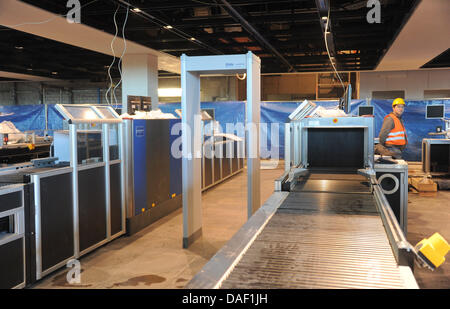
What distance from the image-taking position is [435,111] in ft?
30.9

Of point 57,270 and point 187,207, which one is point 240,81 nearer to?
point 187,207

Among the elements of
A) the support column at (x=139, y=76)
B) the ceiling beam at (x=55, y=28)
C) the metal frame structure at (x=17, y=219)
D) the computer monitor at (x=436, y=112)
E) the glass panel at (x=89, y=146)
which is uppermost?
the ceiling beam at (x=55, y=28)

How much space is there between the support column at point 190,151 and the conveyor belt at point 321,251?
1475mm

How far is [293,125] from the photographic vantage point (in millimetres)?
5250

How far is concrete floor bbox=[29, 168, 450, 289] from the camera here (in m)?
3.60

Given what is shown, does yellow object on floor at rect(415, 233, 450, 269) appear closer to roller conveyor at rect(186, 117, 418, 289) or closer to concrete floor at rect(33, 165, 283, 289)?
roller conveyor at rect(186, 117, 418, 289)

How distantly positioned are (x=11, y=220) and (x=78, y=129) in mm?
1141

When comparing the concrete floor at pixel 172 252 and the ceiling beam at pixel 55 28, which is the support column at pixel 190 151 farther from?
the ceiling beam at pixel 55 28

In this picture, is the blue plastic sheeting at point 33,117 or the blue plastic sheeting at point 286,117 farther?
the blue plastic sheeting at point 33,117

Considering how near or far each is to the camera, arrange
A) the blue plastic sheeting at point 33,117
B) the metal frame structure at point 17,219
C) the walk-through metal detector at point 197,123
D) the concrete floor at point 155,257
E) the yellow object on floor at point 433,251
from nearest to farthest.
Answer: the yellow object on floor at point 433,251, the metal frame structure at point 17,219, the concrete floor at point 155,257, the walk-through metal detector at point 197,123, the blue plastic sheeting at point 33,117

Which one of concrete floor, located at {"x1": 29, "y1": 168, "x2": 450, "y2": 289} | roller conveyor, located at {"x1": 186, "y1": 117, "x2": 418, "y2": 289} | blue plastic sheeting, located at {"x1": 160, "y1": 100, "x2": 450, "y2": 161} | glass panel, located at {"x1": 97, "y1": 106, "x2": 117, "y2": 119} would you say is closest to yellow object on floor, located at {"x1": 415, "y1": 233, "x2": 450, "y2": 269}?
roller conveyor, located at {"x1": 186, "y1": 117, "x2": 418, "y2": 289}

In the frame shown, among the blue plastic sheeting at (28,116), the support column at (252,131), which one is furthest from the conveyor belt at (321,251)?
the blue plastic sheeting at (28,116)

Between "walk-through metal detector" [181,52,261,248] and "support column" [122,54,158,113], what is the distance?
5.04 meters

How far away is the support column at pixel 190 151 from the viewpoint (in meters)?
4.37
